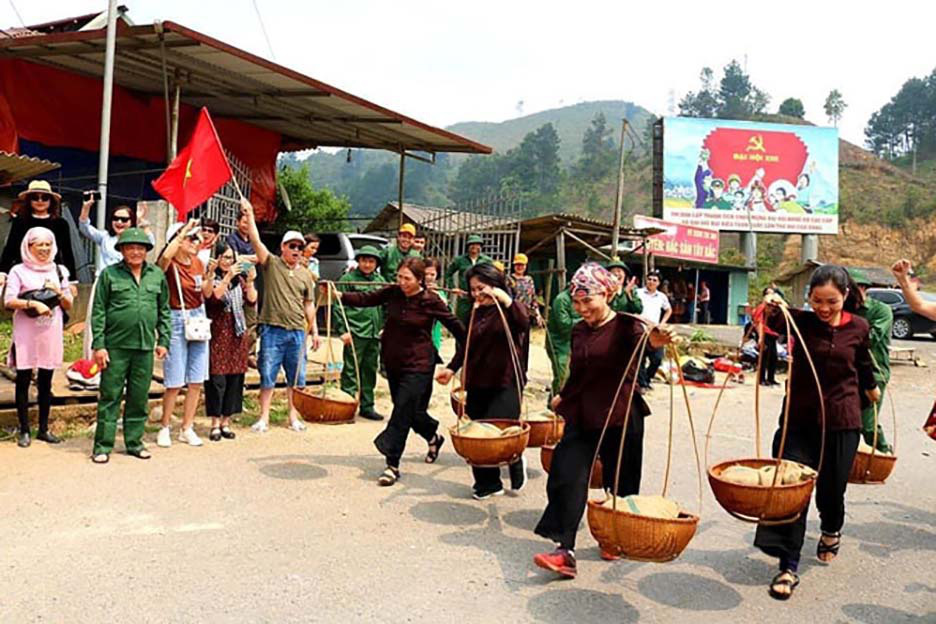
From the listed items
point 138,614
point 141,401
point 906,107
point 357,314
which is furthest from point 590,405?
point 906,107

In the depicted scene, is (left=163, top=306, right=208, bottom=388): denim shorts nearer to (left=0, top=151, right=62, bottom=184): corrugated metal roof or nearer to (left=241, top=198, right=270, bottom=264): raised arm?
(left=241, top=198, right=270, bottom=264): raised arm

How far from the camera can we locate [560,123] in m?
177

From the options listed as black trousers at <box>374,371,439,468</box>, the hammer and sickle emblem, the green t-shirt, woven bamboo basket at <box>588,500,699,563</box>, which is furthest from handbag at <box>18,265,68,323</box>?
the hammer and sickle emblem

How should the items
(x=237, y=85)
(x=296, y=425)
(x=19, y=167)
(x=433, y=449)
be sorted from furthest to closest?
(x=237, y=85) < (x=19, y=167) < (x=296, y=425) < (x=433, y=449)

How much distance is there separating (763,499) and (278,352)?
478cm

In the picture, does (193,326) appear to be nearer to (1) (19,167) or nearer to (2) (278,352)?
(2) (278,352)

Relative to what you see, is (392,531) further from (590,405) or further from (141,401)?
→ (141,401)

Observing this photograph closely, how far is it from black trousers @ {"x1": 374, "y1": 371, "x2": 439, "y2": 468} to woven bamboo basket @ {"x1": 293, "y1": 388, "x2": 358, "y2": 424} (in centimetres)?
30

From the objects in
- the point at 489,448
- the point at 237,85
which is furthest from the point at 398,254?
the point at 489,448

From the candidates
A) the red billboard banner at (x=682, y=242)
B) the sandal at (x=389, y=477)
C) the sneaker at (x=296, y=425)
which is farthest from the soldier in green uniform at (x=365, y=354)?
the red billboard banner at (x=682, y=242)

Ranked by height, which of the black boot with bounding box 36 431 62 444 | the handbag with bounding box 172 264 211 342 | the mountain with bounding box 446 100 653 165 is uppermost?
the mountain with bounding box 446 100 653 165

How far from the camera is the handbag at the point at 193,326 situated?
640cm

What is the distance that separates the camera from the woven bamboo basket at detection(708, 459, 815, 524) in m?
3.55

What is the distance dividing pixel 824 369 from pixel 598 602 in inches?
68.7
